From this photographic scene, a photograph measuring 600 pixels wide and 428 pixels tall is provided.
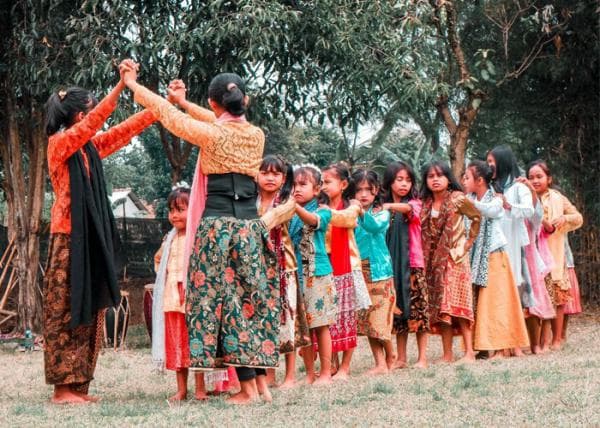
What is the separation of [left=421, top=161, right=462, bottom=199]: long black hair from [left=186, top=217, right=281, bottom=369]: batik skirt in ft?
8.58

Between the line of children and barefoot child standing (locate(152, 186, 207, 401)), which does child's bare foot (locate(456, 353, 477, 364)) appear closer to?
the line of children

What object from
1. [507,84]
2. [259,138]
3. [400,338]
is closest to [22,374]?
[400,338]

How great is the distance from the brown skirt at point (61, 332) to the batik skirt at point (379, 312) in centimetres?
225

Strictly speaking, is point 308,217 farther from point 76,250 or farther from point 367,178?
point 76,250

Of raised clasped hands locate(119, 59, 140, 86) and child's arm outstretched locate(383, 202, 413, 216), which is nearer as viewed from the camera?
raised clasped hands locate(119, 59, 140, 86)

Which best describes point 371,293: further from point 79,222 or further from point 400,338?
point 79,222

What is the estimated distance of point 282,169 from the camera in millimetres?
6691

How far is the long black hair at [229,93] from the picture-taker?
574 cm

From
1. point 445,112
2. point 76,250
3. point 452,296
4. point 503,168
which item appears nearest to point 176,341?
point 76,250

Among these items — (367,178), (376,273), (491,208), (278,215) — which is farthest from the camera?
(491,208)

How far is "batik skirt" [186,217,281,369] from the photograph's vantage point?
222 inches

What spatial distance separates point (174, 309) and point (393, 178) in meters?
2.28

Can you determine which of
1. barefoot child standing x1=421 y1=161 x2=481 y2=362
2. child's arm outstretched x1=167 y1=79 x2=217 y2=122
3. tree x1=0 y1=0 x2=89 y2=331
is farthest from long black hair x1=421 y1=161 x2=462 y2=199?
tree x1=0 y1=0 x2=89 y2=331

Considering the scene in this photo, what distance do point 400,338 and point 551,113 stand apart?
763 cm
